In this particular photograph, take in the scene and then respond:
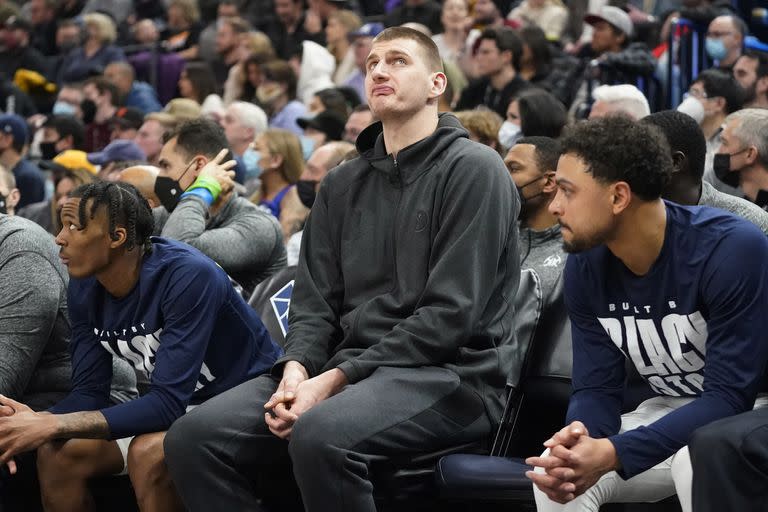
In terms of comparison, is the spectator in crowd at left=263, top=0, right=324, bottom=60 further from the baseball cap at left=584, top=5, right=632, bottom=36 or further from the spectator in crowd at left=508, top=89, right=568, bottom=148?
the spectator in crowd at left=508, top=89, right=568, bottom=148

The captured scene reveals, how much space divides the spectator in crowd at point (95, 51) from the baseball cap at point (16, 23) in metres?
0.64

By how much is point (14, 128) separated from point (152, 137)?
4.61 ft

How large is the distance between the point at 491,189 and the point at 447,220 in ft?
0.55

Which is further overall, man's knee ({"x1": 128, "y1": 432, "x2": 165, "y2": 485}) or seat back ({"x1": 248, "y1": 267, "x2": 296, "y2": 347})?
seat back ({"x1": 248, "y1": 267, "x2": 296, "y2": 347})

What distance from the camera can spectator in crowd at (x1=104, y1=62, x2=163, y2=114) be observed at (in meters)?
11.2

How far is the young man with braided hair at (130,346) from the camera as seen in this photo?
390 cm

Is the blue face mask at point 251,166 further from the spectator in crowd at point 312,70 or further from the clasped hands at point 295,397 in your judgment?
the clasped hands at point 295,397

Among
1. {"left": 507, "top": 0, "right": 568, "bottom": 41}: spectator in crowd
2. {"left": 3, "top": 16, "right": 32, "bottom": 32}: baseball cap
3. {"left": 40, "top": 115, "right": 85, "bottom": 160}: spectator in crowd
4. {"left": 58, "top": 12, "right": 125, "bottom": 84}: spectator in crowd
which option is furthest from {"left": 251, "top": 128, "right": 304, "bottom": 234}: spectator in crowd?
{"left": 3, "top": 16, "right": 32, "bottom": 32}: baseball cap

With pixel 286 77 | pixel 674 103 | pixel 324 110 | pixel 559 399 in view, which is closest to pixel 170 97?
pixel 286 77

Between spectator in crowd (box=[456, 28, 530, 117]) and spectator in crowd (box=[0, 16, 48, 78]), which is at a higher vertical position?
spectator in crowd (box=[456, 28, 530, 117])

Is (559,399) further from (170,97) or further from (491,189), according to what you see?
(170,97)

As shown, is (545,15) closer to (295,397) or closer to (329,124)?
(329,124)

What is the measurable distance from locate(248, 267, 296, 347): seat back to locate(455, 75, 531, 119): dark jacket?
3.60 metres

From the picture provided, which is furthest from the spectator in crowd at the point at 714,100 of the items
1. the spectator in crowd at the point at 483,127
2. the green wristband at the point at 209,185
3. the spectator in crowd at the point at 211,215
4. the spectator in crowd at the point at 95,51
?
the spectator in crowd at the point at 95,51
